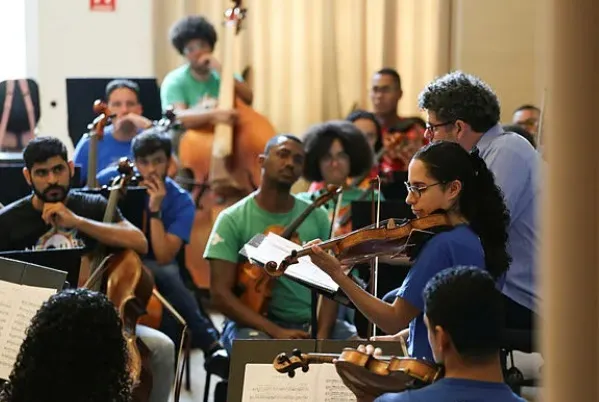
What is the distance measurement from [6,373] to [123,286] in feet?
2.30

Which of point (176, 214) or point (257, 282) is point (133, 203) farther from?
point (257, 282)

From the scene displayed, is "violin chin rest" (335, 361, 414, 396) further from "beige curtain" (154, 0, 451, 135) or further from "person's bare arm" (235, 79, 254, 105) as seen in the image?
"beige curtain" (154, 0, 451, 135)

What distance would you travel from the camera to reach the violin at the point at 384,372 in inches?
64.2

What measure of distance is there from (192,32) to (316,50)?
2.81ft

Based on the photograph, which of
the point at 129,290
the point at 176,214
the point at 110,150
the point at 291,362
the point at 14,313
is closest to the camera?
the point at 291,362

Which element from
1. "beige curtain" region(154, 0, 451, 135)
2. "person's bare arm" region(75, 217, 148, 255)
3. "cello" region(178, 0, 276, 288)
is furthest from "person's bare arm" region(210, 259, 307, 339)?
"beige curtain" region(154, 0, 451, 135)

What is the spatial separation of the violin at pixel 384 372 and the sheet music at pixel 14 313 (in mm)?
787

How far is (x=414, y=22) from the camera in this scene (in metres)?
5.20

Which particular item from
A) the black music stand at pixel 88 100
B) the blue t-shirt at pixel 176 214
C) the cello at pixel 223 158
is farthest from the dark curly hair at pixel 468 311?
the black music stand at pixel 88 100

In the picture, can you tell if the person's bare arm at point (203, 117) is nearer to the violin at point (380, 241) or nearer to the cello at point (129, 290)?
the cello at point (129, 290)

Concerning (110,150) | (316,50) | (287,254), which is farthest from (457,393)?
(316,50)

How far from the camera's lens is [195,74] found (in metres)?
4.74

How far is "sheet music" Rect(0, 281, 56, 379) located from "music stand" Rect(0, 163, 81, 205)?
1095mm

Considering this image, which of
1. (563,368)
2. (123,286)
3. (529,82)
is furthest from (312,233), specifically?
(563,368)
